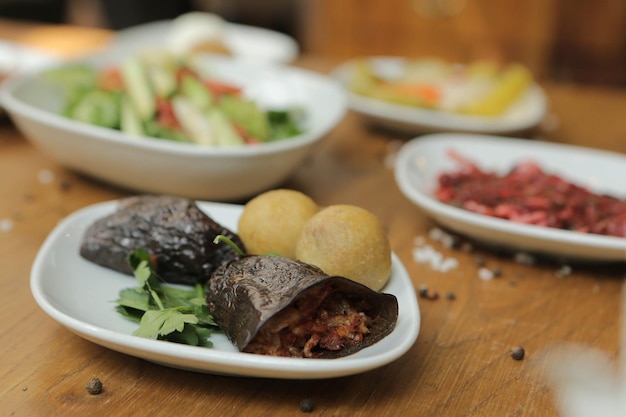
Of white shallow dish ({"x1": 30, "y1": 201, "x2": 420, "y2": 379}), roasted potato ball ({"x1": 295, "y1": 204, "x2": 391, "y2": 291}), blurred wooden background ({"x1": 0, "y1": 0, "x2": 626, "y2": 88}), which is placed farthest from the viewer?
blurred wooden background ({"x1": 0, "y1": 0, "x2": 626, "y2": 88})

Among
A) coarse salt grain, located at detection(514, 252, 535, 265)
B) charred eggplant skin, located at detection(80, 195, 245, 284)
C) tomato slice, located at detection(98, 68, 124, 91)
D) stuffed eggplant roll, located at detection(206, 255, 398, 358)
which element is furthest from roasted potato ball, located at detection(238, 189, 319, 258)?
tomato slice, located at detection(98, 68, 124, 91)

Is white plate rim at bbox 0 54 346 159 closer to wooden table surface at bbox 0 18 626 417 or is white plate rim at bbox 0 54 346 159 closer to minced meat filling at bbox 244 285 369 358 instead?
wooden table surface at bbox 0 18 626 417

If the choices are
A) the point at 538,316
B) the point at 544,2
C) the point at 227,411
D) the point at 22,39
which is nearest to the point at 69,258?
the point at 227,411

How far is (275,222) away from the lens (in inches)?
45.6

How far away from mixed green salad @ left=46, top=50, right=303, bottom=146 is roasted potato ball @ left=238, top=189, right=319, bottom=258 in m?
0.45

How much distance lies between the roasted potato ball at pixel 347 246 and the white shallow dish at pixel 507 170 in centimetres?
34

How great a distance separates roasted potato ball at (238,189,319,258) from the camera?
3.78 ft

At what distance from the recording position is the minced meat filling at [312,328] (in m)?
0.92

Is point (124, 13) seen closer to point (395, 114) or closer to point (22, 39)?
point (22, 39)

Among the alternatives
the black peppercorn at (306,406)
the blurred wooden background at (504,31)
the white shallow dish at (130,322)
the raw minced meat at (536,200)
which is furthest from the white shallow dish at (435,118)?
the blurred wooden background at (504,31)

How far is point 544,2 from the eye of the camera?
13.8 feet

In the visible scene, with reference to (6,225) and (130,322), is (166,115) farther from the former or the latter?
(130,322)

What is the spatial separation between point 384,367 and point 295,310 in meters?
0.19

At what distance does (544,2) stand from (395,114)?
8.54 ft
